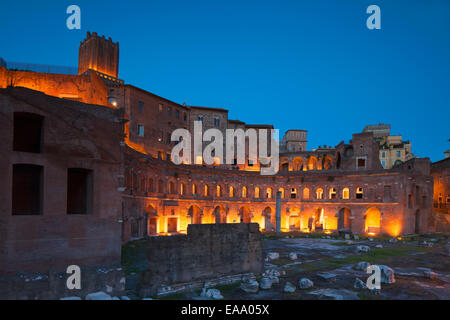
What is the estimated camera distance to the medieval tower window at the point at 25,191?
19.3 meters

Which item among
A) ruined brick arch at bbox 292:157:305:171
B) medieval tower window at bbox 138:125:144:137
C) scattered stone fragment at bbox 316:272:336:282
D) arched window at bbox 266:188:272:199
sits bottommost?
scattered stone fragment at bbox 316:272:336:282

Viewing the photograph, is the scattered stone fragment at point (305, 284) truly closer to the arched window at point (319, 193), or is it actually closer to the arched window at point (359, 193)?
the arched window at point (359, 193)

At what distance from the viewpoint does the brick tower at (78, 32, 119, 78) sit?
41.8 metres

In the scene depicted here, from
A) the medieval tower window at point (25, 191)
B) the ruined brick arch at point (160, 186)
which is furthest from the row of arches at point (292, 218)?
the medieval tower window at point (25, 191)

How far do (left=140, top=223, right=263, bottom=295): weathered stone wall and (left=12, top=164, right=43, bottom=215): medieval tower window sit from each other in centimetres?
833

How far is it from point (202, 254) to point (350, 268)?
1157 cm

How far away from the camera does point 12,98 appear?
16219mm

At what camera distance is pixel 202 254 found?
18.3 m

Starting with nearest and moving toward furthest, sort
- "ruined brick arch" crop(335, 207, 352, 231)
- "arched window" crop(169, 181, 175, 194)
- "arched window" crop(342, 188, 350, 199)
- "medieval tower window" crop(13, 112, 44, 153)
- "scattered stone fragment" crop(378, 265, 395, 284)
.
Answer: "scattered stone fragment" crop(378, 265, 395, 284) < "medieval tower window" crop(13, 112, 44, 153) < "arched window" crop(169, 181, 175, 194) < "arched window" crop(342, 188, 350, 199) < "ruined brick arch" crop(335, 207, 352, 231)

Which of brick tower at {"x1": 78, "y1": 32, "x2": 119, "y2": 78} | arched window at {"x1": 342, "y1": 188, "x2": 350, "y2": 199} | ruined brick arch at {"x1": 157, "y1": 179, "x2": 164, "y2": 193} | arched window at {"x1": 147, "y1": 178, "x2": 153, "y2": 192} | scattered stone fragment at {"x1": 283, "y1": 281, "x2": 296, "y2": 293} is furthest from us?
arched window at {"x1": 342, "y1": 188, "x2": 350, "y2": 199}

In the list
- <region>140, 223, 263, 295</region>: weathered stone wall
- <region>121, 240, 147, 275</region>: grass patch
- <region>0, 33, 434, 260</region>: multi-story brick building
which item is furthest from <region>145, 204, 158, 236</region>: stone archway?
<region>140, 223, 263, 295</region>: weathered stone wall

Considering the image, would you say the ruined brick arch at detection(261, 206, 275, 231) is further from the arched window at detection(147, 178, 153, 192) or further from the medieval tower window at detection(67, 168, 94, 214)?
the medieval tower window at detection(67, 168, 94, 214)

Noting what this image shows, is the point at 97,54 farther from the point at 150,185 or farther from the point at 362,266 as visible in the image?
the point at 362,266
